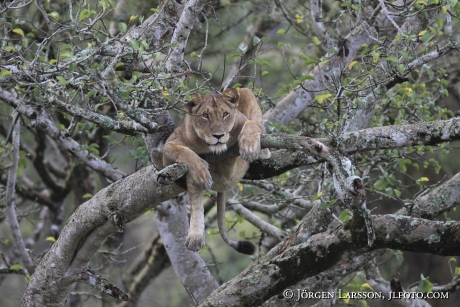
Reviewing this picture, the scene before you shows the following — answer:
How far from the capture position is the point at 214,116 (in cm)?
609

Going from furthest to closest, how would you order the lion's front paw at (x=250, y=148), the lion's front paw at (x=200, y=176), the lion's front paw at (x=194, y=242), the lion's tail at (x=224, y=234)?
the lion's tail at (x=224, y=234) → the lion's front paw at (x=194, y=242) → the lion's front paw at (x=200, y=176) → the lion's front paw at (x=250, y=148)

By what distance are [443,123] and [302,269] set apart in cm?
155

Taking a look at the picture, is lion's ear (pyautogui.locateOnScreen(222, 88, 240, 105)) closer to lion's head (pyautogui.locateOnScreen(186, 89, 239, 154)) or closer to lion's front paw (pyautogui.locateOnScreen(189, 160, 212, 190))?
lion's head (pyautogui.locateOnScreen(186, 89, 239, 154))

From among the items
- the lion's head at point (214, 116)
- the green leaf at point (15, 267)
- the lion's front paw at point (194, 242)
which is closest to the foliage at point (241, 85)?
the green leaf at point (15, 267)

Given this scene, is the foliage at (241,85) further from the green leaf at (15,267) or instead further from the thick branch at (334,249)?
the thick branch at (334,249)

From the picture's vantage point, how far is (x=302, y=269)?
18.4 ft

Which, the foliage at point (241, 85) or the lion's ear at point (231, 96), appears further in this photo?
the lion's ear at point (231, 96)

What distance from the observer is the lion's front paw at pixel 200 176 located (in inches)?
219

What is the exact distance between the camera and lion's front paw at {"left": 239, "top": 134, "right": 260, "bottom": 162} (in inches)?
213

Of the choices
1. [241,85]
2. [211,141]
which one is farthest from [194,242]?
[241,85]

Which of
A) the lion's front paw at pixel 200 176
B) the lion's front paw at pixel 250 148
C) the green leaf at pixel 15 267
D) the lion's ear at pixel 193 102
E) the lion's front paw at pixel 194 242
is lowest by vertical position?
the green leaf at pixel 15 267

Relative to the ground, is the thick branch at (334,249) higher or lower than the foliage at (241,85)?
lower

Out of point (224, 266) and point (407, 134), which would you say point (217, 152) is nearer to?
point (407, 134)

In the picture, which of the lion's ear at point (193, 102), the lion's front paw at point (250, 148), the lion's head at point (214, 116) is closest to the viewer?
the lion's front paw at point (250, 148)
